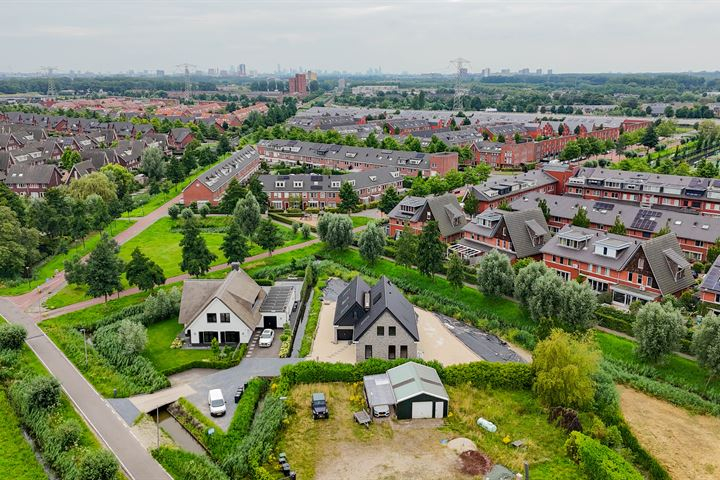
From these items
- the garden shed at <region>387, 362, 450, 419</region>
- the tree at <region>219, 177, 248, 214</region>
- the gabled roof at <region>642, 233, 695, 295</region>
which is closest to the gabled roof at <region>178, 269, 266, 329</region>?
the garden shed at <region>387, 362, 450, 419</region>

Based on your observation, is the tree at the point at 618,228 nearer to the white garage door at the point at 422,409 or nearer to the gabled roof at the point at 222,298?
the white garage door at the point at 422,409

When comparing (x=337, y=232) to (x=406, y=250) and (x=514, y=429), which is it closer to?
(x=406, y=250)

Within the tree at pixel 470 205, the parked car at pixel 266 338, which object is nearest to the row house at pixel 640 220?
the tree at pixel 470 205

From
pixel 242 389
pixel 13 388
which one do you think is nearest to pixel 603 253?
pixel 242 389

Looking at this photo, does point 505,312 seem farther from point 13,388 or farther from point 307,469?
point 13,388

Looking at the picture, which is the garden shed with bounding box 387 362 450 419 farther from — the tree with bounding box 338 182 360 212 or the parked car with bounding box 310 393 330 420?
the tree with bounding box 338 182 360 212

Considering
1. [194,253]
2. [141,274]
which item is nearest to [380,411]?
[141,274]
